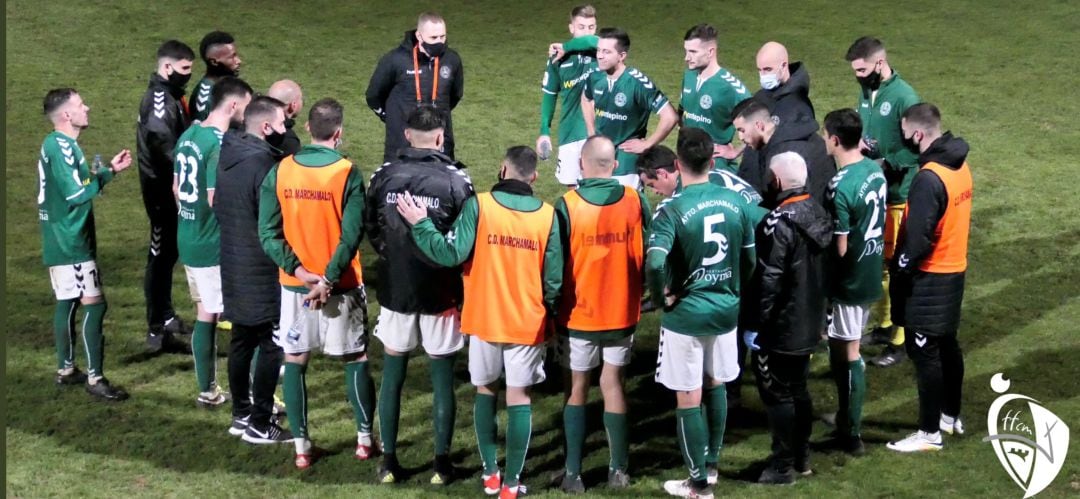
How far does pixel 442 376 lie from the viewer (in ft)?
18.4

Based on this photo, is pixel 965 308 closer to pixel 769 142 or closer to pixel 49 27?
pixel 769 142

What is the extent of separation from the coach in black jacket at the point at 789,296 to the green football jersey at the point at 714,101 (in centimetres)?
204

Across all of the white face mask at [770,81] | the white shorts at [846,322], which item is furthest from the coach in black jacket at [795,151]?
the white shorts at [846,322]

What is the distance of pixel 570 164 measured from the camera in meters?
8.64

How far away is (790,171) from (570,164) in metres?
3.36

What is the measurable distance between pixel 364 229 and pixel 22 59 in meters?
10.3

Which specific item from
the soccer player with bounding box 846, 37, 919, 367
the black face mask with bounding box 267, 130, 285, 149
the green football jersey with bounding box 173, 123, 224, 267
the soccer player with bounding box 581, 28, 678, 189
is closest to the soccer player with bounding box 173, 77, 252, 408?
the green football jersey with bounding box 173, 123, 224, 267

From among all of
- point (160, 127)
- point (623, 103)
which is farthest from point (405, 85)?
point (160, 127)

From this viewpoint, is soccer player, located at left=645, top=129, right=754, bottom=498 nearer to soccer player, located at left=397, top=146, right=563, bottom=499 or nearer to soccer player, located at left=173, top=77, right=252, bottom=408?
soccer player, located at left=397, top=146, right=563, bottom=499

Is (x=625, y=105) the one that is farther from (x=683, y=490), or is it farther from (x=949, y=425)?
(x=683, y=490)

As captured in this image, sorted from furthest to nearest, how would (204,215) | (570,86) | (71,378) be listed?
(570,86), (71,378), (204,215)

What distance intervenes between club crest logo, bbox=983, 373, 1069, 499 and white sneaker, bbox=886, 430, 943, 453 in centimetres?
29

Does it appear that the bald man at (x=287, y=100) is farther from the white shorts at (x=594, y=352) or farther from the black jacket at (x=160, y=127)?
the white shorts at (x=594, y=352)

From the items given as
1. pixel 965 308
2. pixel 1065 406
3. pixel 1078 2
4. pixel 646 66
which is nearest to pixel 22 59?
pixel 646 66
